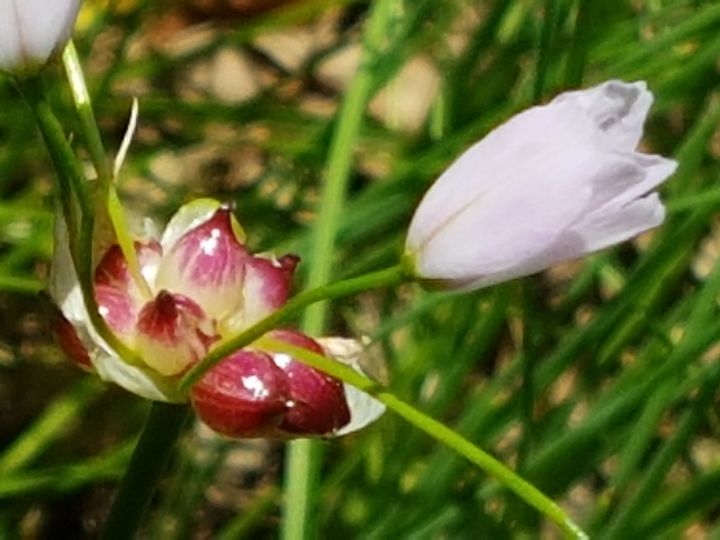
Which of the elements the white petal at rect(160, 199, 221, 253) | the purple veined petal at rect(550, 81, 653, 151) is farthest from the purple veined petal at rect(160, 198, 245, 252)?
the purple veined petal at rect(550, 81, 653, 151)

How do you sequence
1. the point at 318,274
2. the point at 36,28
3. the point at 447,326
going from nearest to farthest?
the point at 36,28, the point at 318,274, the point at 447,326

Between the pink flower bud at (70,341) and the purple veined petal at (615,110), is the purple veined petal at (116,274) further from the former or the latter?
the purple veined petal at (615,110)

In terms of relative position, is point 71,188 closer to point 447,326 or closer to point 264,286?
point 264,286

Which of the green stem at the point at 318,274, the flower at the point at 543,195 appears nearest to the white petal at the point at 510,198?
the flower at the point at 543,195

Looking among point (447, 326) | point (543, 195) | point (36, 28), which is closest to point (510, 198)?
point (543, 195)

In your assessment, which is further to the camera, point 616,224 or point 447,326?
point 447,326

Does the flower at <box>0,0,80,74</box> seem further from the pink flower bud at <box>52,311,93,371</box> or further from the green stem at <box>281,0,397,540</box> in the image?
the green stem at <box>281,0,397,540</box>
